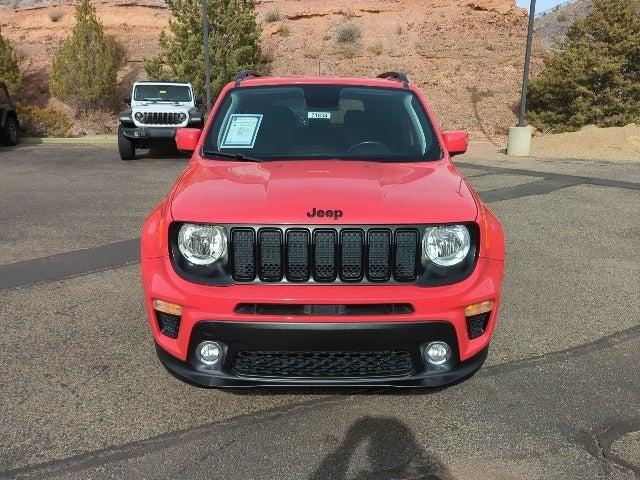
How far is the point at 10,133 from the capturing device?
17641mm

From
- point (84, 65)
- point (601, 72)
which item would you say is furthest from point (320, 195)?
point (84, 65)

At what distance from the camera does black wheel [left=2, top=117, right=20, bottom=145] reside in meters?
17.4

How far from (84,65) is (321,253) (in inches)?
1080

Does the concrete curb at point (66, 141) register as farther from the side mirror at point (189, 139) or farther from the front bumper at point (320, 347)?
the front bumper at point (320, 347)

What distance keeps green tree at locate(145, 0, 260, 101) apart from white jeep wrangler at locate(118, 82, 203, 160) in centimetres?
1167

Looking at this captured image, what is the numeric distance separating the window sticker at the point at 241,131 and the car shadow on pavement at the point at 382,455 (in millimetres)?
1933

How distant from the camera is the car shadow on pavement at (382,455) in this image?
104 inches

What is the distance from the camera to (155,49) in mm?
38125

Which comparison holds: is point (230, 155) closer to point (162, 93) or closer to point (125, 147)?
point (125, 147)

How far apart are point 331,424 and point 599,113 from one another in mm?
20042

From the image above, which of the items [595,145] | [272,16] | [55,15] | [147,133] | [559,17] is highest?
[559,17]

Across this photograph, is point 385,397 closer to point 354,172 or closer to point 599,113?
point 354,172

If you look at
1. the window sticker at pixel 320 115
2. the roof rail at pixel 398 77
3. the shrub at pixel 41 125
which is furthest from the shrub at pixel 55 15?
the window sticker at pixel 320 115

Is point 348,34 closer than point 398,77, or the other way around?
point 398,77
